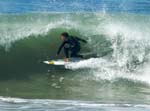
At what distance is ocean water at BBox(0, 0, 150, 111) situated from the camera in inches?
566

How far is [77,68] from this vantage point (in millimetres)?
17859

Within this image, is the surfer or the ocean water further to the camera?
the surfer

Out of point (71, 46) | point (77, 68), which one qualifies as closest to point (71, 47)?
point (71, 46)

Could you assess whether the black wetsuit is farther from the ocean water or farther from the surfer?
the ocean water

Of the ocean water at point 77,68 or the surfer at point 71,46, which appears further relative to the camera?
the surfer at point 71,46

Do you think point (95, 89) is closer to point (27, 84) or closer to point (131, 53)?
point (27, 84)

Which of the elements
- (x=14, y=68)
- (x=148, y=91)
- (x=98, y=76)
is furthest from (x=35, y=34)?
(x=148, y=91)

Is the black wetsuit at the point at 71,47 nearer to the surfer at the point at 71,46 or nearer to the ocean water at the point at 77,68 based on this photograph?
the surfer at the point at 71,46

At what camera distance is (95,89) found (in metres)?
16.3

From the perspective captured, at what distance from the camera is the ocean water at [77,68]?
1438 centimetres

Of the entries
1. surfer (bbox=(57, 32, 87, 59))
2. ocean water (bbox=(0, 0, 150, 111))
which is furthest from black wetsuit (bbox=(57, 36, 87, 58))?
ocean water (bbox=(0, 0, 150, 111))

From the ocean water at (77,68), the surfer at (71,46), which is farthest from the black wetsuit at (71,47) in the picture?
the ocean water at (77,68)

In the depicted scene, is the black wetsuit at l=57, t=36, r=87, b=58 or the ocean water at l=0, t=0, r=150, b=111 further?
the black wetsuit at l=57, t=36, r=87, b=58

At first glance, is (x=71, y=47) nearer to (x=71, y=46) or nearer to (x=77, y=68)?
(x=71, y=46)
